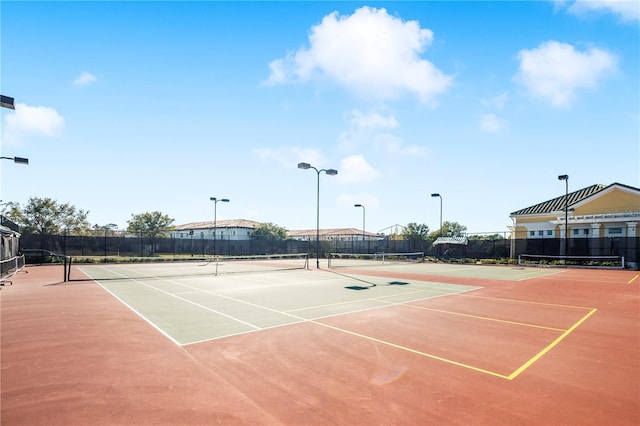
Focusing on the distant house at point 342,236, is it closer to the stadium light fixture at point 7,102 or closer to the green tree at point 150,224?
the green tree at point 150,224

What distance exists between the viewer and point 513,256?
40812 millimetres

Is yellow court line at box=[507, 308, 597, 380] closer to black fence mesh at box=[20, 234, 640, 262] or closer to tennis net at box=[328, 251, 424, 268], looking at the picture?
black fence mesh at box=[20, 234, 640, 262]

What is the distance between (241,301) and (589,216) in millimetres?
39059

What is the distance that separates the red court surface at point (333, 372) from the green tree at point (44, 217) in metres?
39.8

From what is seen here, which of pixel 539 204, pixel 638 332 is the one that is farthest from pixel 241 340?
pixel 539 204

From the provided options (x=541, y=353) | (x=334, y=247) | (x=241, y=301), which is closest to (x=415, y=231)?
(x=334, y=247)

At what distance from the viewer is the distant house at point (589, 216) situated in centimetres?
3522

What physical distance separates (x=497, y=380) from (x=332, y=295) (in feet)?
28.9

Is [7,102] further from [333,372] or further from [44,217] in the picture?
[44,217]

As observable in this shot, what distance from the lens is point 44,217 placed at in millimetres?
41875

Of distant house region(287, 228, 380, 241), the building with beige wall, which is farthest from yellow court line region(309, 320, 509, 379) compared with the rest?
distant house region(287, 228, 380, 241)

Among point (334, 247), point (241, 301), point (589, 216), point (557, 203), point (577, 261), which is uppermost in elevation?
point (557, 203)

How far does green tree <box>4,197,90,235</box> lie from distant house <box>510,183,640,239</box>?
54.8m

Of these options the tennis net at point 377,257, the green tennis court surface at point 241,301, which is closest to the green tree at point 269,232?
the tennis net at point 377,257
